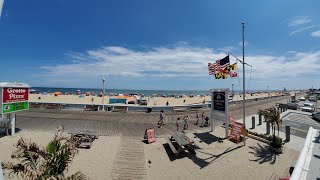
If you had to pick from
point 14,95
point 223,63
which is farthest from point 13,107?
point 223,63

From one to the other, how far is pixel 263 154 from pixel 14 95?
20280 mm

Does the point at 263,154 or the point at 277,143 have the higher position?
the point at 277,143

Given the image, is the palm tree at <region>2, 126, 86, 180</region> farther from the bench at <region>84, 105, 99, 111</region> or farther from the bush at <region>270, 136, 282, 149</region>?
the bench at <region>84, 105, 99, 111</region>

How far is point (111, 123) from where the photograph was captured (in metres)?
21.3

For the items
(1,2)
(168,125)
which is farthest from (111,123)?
(1,2)

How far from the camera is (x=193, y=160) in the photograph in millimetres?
12055

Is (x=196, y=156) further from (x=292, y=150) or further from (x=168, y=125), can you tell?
(x=168, y=125)

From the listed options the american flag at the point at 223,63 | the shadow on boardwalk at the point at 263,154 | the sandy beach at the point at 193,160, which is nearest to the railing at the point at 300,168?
the sandy beach at the point at 193,160

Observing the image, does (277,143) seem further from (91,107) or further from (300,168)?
(91,107)

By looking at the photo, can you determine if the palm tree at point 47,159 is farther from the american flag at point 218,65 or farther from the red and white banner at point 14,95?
the american flag at point 218,65

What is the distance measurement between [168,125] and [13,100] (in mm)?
14779

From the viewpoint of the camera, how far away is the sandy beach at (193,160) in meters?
10.3

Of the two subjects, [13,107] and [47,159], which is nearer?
[47,159]

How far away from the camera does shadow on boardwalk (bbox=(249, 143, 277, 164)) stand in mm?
11898
